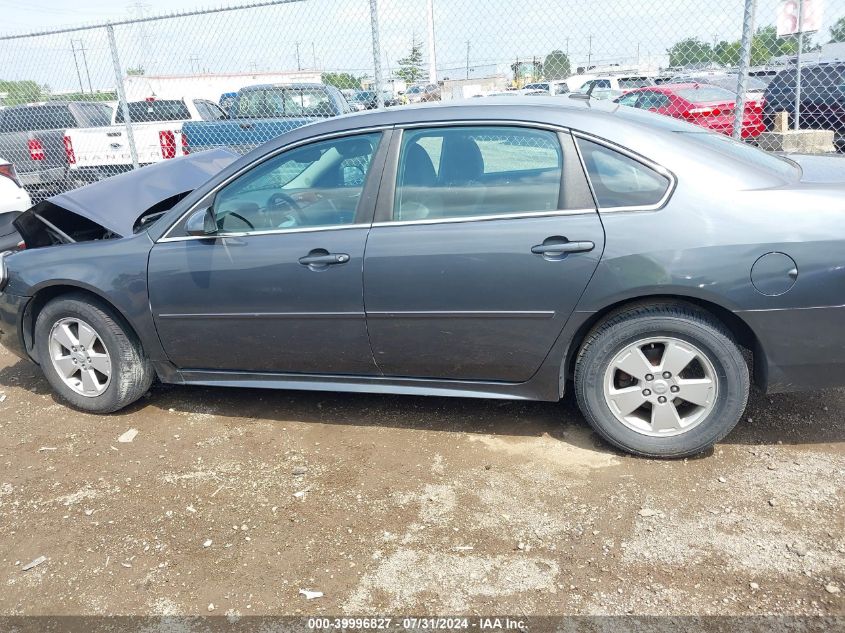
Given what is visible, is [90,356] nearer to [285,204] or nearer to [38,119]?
[285,204]

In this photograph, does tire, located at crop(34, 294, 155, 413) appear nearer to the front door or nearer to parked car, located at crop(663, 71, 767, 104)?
the front door

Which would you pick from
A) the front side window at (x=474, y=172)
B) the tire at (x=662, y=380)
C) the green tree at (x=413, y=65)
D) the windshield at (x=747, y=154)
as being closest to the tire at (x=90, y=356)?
the front side window at (x=474, y=172)

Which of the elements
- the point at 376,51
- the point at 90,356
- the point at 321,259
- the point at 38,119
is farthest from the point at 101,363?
the point at 38,119

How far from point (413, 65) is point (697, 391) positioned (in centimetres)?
705

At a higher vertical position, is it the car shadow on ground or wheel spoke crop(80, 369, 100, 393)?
wheel spoke crop(80, 369, 100, 393)

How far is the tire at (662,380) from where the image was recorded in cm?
304

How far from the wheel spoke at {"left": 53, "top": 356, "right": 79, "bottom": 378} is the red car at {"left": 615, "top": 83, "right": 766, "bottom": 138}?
8760mm

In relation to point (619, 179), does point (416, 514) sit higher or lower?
lower

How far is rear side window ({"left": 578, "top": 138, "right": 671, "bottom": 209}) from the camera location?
3.01 m

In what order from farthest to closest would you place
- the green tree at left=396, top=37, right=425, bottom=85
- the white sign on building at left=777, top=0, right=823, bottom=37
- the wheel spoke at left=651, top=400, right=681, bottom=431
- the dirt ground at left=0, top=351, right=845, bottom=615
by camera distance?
the green tree at left=396, top=37, right=425, bottom=85
the white sign on building at left=777, top=0, right=823, bottom=37
the wheel spoke at left=651, top=400, right=681, bottom=431
the dirt ground at left=0, top=351, right=845, bottom=615

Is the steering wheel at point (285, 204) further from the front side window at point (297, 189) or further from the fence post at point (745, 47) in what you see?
the fence post at point (745, 47)

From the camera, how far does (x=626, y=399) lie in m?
3.21

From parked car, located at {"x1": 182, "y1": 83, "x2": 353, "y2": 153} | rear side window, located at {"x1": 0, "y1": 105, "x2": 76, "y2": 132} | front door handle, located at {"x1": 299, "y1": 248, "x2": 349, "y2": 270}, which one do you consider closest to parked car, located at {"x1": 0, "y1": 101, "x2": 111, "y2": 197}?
rear side window, located at {"x1": 0, "y1": 105, "x2": 76, "y2": 132}

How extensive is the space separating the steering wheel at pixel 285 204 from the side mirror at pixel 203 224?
299 millimetres
